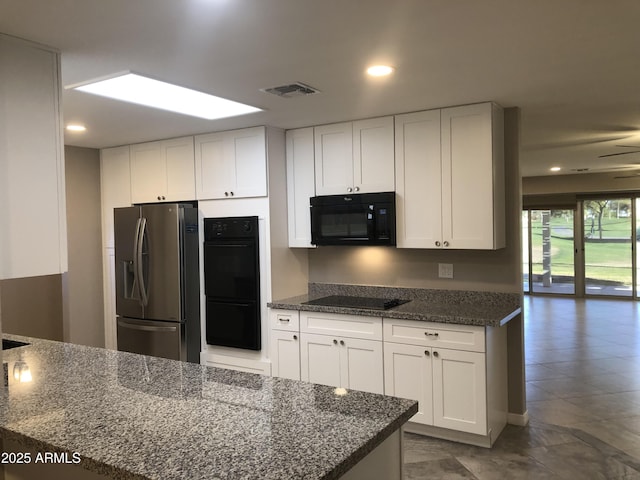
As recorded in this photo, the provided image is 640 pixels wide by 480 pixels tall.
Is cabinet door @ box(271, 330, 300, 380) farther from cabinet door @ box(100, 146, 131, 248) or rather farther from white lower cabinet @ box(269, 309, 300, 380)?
cabinet door @ box(100, 146, 131, 248)

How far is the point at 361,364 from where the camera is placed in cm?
367

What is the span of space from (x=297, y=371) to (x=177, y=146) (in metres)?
Answer: 2.24

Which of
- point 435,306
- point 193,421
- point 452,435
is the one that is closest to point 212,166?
point 435,306

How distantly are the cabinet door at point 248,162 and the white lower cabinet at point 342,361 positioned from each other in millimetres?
1265

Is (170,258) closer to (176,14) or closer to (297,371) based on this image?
(297,371)

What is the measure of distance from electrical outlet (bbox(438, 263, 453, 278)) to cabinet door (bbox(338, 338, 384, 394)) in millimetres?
825

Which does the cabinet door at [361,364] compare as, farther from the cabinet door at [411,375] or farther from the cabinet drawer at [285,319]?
the cabinet drawer at [285,319]

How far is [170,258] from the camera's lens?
4.25 m

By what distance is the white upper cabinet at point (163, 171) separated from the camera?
4.51 m

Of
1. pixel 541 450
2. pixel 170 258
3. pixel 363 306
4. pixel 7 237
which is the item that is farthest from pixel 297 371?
pixel 7 237

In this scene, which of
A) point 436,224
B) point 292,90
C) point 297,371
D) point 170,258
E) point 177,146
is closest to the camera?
point 292,90

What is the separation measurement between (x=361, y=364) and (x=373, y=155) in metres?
1.56

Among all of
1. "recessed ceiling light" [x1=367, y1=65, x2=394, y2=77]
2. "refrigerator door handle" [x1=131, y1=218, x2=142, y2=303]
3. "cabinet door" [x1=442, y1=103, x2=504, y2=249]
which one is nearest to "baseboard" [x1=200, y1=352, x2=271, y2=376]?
"refrigerator door handle" [x1=131, y1=218, x2=142, y2=303]

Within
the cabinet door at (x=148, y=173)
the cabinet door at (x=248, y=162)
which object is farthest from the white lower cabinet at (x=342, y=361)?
the cabinet door at (x=148, y=173)
